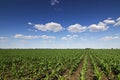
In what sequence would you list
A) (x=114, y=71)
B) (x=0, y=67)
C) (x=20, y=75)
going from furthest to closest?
1. (x=0, y=67)
2. (x=114, y=71)
3. (x=20, y=75)

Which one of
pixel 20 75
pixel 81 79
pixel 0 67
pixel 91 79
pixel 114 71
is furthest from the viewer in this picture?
pixel 0 67

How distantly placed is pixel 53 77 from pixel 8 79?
353 centimetres

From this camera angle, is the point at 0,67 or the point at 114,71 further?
the point at 0,67

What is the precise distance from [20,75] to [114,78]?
7651mm

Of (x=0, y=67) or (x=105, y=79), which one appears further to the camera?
(x=0, y=67)

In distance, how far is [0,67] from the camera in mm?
16500

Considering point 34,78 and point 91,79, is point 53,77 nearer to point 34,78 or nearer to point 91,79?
point 34,78

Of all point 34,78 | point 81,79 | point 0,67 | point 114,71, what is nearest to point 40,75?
point 34,78

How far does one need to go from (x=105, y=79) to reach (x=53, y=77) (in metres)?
4.10

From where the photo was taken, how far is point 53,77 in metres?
12.1

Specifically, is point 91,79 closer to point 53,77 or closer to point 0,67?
point 53,77

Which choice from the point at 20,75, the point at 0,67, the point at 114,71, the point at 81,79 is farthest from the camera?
the point at 0,67

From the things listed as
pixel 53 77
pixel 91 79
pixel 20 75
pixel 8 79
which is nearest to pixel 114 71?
pixel 91 79

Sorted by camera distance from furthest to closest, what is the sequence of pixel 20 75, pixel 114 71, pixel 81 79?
pixel 114 71 < pixel 20 75 < pixel 81 79
